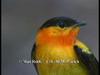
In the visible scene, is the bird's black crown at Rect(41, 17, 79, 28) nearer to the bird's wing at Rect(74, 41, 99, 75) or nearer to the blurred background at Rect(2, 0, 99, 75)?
the blurred background at Rect(2, 0, 99, 75)

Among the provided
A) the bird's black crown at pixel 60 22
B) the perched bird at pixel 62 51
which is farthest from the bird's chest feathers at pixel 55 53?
the bird's black crown at pixel 60 22

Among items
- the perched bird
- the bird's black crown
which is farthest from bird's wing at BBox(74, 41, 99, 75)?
the bird's black crown

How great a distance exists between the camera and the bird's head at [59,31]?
3080 millimetres

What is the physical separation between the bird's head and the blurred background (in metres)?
0.04

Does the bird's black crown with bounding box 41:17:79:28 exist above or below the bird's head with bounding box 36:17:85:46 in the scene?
above

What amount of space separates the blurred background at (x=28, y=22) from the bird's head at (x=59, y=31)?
0.04 meters

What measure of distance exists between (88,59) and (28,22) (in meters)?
0.51

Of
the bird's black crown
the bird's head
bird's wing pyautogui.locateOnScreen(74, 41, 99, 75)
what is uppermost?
the bird's black crown

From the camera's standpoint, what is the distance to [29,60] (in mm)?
3090

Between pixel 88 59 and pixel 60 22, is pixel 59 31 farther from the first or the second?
pixel 88 59

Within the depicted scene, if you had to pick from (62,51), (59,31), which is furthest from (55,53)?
(59,31)

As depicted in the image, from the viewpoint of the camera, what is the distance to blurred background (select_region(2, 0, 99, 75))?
3.09 meters

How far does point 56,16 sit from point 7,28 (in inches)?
14.3

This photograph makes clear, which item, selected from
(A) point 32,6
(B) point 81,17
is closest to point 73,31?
(B) point 81,17
